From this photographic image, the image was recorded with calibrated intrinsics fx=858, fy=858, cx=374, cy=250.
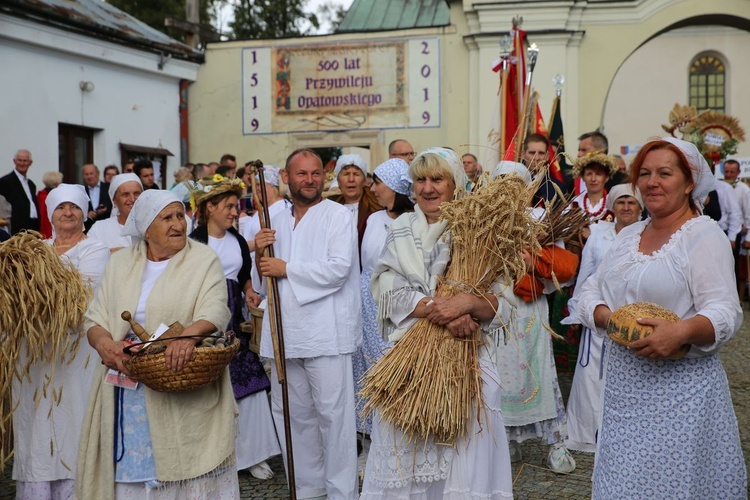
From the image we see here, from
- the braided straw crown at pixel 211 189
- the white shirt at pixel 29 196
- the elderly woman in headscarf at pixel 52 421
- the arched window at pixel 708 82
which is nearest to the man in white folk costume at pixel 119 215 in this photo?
the braided straw crown at pixel 211 189

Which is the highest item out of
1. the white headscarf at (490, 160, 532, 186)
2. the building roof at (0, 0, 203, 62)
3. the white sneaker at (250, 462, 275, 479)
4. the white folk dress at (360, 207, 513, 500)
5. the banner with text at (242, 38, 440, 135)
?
the building roof at (0, 0, 203, 62)

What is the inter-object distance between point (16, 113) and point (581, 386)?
980 cm

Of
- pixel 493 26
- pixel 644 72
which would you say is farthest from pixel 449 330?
pixel 644 72

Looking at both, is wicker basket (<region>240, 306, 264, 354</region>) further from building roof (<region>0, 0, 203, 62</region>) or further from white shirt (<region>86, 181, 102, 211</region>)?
building roof (<region>0, 0, 203, 62</region>)

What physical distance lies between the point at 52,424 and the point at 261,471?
4.94 feet

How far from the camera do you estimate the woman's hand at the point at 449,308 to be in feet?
12.1

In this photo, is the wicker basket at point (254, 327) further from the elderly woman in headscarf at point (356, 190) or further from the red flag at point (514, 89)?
the red flag at point (514, 89)

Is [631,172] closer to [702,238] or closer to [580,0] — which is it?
[702,238]

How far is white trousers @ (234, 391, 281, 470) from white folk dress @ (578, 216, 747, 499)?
293cm

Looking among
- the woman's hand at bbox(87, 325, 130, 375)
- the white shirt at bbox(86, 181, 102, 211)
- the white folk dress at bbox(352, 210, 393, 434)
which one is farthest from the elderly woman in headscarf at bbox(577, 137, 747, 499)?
the white shirt at bbox(86, 181, 102, 211)

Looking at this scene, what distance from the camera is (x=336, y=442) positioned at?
16.9ft

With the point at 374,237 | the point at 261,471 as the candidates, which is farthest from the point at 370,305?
the point at 261,471

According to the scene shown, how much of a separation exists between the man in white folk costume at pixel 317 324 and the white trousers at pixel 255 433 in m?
0.62

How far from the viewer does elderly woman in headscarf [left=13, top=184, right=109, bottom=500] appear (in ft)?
16.0
